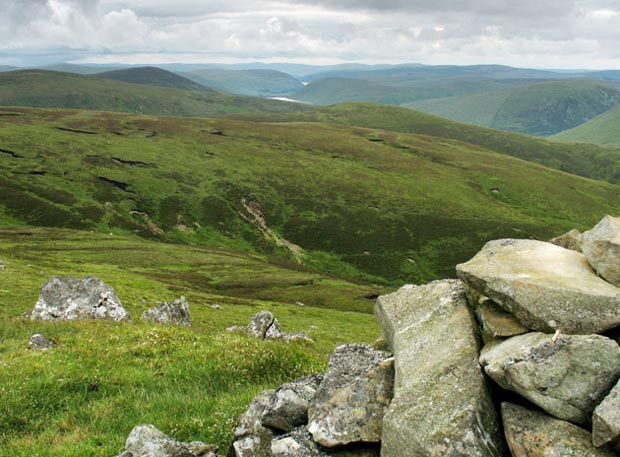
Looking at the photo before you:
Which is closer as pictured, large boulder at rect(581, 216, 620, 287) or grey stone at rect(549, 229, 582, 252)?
Answer: large boulder at rect(581, 216, 620, 287)

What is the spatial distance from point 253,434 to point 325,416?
182 cm

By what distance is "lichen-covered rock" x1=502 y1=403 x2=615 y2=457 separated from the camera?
7664 millimetres

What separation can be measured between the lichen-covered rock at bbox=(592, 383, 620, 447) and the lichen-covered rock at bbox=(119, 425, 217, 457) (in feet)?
24.0

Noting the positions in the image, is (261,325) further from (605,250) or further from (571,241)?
(605,250)

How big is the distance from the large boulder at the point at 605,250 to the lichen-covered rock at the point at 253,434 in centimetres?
833

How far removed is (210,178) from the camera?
176 meters

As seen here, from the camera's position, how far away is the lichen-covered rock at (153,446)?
9.37 m

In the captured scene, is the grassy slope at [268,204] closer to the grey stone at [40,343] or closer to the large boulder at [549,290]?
the grey stone at [40,343]

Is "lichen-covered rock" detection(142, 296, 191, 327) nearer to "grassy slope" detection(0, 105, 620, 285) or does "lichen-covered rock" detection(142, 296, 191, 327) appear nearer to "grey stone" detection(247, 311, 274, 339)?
"grey stone" detection(247, 311, 274, 339)

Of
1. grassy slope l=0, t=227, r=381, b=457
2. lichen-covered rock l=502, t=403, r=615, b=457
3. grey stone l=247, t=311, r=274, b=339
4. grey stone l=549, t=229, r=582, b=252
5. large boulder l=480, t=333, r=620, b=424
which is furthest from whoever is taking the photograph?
grey stone l=247, t=311, r=274, b=339

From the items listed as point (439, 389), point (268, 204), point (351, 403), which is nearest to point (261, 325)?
point (351, 403)

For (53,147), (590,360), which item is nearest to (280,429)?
(590,360)

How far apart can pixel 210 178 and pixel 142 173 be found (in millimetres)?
24219

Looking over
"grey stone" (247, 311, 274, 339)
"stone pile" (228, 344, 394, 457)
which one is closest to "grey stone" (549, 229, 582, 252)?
"stone pile" (228, 344, 394, 457)
